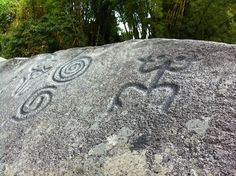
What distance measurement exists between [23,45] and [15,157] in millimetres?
3480

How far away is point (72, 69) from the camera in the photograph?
2396mm

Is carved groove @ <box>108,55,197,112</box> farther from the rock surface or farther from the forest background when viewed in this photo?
the forest background

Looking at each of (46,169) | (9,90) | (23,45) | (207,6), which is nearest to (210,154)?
(46,169)

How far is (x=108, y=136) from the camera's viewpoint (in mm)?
1721

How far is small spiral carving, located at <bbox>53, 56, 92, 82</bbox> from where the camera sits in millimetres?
2326

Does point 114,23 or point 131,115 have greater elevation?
point 131,115

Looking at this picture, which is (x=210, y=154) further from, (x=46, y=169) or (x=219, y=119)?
(x=46, y=169)

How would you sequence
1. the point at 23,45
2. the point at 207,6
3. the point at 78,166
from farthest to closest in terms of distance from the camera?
the point at 23,45, the point at 207,6, the point at 78,166

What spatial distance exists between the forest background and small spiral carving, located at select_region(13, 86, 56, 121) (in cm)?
176

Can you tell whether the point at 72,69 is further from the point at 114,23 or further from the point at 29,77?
the point at 114,23

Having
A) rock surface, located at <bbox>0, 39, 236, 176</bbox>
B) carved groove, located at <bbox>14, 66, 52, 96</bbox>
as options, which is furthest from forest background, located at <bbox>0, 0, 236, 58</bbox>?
rock surface, located at <bbox>0, 39, 236, 176</bbox>

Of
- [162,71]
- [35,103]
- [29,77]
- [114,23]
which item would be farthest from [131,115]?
[114,23]

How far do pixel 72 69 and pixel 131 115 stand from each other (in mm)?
746

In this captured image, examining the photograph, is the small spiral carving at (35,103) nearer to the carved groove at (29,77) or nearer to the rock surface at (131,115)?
the rock surface at (131,115)
